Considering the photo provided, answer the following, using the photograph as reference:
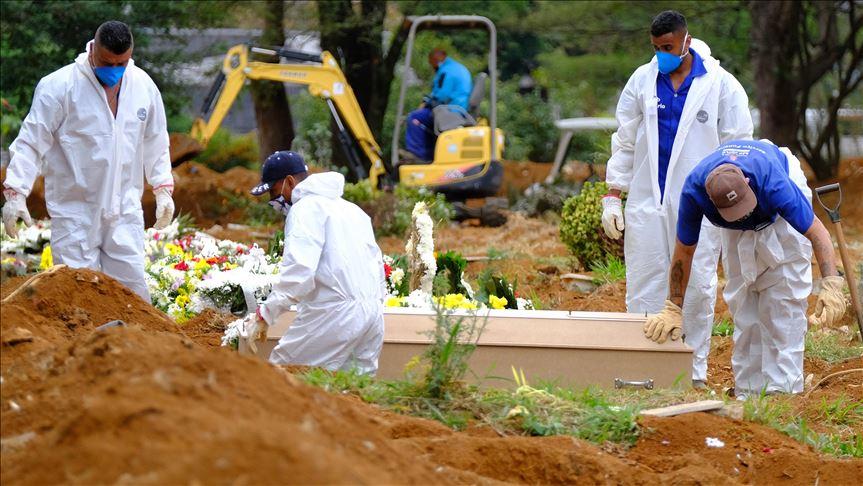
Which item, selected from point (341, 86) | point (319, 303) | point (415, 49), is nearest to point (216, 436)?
point (319, 303)

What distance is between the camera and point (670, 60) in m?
7.04

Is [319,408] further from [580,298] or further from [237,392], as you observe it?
[580,298]

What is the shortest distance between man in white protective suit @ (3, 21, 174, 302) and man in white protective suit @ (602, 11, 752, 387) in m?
2.74

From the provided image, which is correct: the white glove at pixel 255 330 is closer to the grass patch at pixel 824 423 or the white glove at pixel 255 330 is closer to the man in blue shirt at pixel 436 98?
the grass patch at pixel 824 423

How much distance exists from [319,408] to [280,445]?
0.84 m

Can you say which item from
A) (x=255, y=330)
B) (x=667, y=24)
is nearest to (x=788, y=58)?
(x=667, y=24)

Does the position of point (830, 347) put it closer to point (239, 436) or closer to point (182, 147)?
point (239, 436)

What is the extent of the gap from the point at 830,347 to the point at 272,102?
38.0 feet

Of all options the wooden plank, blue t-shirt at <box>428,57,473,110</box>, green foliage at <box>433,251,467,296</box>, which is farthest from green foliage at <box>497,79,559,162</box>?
the wooden plank

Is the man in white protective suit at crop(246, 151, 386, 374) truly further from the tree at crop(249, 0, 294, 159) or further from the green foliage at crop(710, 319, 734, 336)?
the tree at crop(249, 0, 294, 159)

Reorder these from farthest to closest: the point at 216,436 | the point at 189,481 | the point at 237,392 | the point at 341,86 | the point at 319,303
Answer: the point at 341,86 < the point at 319,303 < the point at 237,392 < the point at 216,436 < the point at 189,481

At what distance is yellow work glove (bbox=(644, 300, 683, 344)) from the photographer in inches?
241

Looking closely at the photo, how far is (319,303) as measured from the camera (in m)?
5.86

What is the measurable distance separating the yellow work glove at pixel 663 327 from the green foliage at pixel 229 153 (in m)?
17.6
